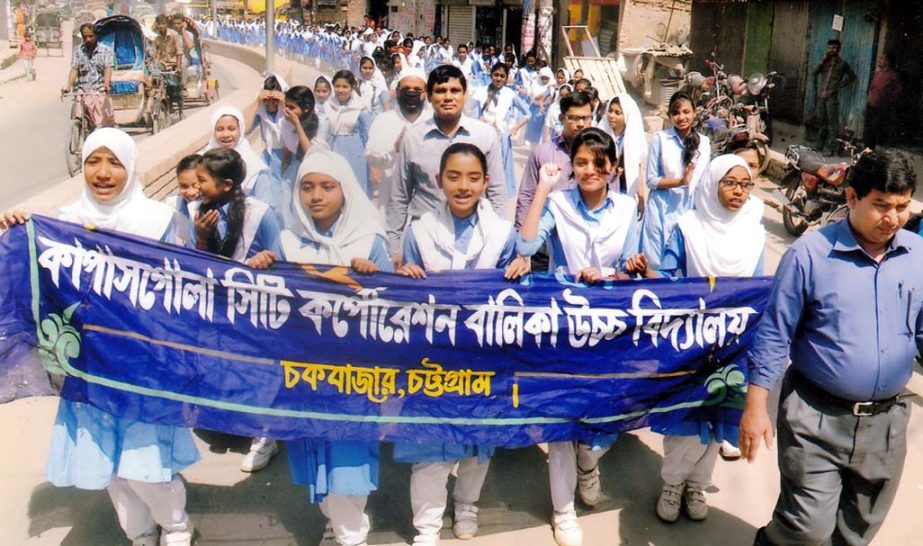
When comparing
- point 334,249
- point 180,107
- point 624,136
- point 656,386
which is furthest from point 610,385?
point 180,107

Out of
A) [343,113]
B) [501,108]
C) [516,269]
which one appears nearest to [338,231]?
[516,269]

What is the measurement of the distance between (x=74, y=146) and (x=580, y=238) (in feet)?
27.4

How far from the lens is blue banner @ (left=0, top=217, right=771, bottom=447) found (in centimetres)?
318

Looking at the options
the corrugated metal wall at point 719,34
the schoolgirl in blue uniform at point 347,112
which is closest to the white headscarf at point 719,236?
the schoolgirl in blue uniform at point 347,112

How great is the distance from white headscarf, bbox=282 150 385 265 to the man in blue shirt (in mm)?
1437

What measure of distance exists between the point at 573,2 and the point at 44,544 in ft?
78.6

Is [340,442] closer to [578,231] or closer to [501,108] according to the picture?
[578,231]

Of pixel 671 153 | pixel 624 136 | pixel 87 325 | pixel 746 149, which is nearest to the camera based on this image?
pixel 87 325

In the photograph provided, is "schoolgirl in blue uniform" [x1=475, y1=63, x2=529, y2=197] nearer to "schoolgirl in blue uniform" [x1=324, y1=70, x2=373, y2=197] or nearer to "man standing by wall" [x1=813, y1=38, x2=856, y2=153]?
"schoolgirl in blue uniform" [x1=324, y1=70, x2=373, y2=197]

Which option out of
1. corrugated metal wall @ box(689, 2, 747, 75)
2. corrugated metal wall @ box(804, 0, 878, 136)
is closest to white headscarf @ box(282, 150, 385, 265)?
corrugated metal wall @ box(804, 0, 878, 136)

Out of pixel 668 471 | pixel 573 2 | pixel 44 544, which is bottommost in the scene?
pixel 44 544

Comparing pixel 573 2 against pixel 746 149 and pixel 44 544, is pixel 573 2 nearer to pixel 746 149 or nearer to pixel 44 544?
pixel 746 149

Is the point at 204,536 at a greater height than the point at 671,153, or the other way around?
the point at 671,153

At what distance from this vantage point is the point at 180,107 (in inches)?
597
